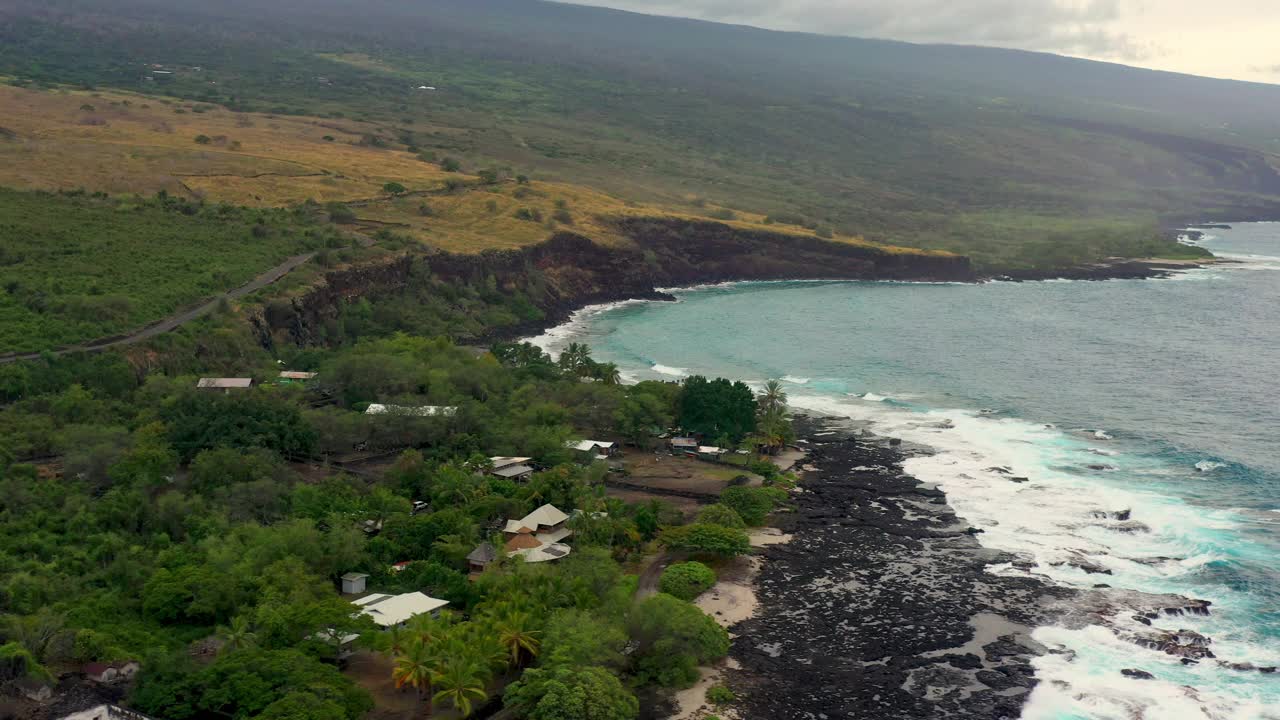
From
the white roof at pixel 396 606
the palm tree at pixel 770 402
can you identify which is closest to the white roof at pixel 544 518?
the white roof at pixel 396 606

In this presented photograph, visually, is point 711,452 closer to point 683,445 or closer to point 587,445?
point 683,445

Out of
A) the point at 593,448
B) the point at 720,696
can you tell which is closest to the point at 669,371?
the point at 593,448

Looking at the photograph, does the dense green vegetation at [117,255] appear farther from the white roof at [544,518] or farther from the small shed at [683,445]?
the small shed at [683,445]

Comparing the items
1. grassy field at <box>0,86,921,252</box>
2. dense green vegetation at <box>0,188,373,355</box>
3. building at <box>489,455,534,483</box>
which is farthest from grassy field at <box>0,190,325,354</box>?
building at <box>489,455,534,483</box>

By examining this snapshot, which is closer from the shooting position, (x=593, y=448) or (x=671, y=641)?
(x=671, y=641)

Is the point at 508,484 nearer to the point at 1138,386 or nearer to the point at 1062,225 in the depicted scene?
the point at 1138,386

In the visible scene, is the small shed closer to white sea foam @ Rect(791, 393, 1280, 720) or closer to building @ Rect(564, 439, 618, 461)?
building @ Rect(564, 439, 618, 461)

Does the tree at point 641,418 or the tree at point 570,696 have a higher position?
the tree at point 570,696
